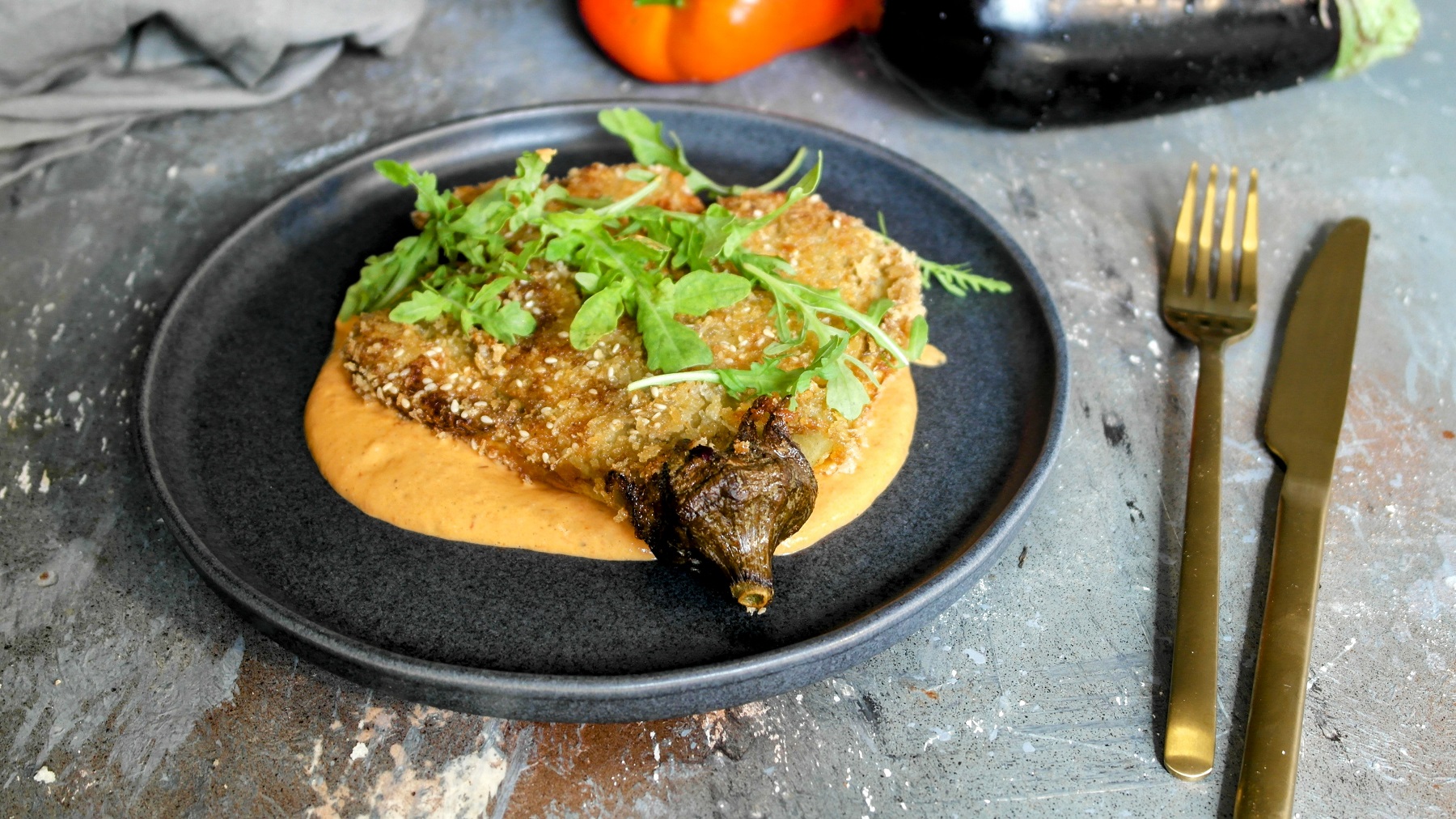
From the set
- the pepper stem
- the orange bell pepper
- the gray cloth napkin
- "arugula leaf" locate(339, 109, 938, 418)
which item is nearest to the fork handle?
"arugula leaf" locate(339, 109, 938, 418)

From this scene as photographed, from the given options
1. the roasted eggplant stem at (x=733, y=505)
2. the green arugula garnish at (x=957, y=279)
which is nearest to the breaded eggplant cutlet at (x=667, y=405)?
the roasted eggplant stem at (x=733, y=505)

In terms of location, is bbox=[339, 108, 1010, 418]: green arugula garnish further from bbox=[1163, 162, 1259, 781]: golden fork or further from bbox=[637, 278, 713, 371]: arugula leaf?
bbox=[1163, 162, 1259, 781]: golden fork

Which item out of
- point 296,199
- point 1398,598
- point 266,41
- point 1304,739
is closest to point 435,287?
Answer: point 296,199

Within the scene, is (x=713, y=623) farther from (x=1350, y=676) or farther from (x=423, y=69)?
(x=423, y=69)

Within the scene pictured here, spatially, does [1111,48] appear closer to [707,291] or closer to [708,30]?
[708,30]

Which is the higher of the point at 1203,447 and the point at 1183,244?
the point at 1183,244

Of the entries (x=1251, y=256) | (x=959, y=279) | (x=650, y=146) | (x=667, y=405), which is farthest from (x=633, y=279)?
(x=1251, y=256)

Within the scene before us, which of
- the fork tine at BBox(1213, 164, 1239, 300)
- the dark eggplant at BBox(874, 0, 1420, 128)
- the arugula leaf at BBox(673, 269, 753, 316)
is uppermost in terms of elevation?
the dark eggplant at BBox(874, 0, 1420, 128)
